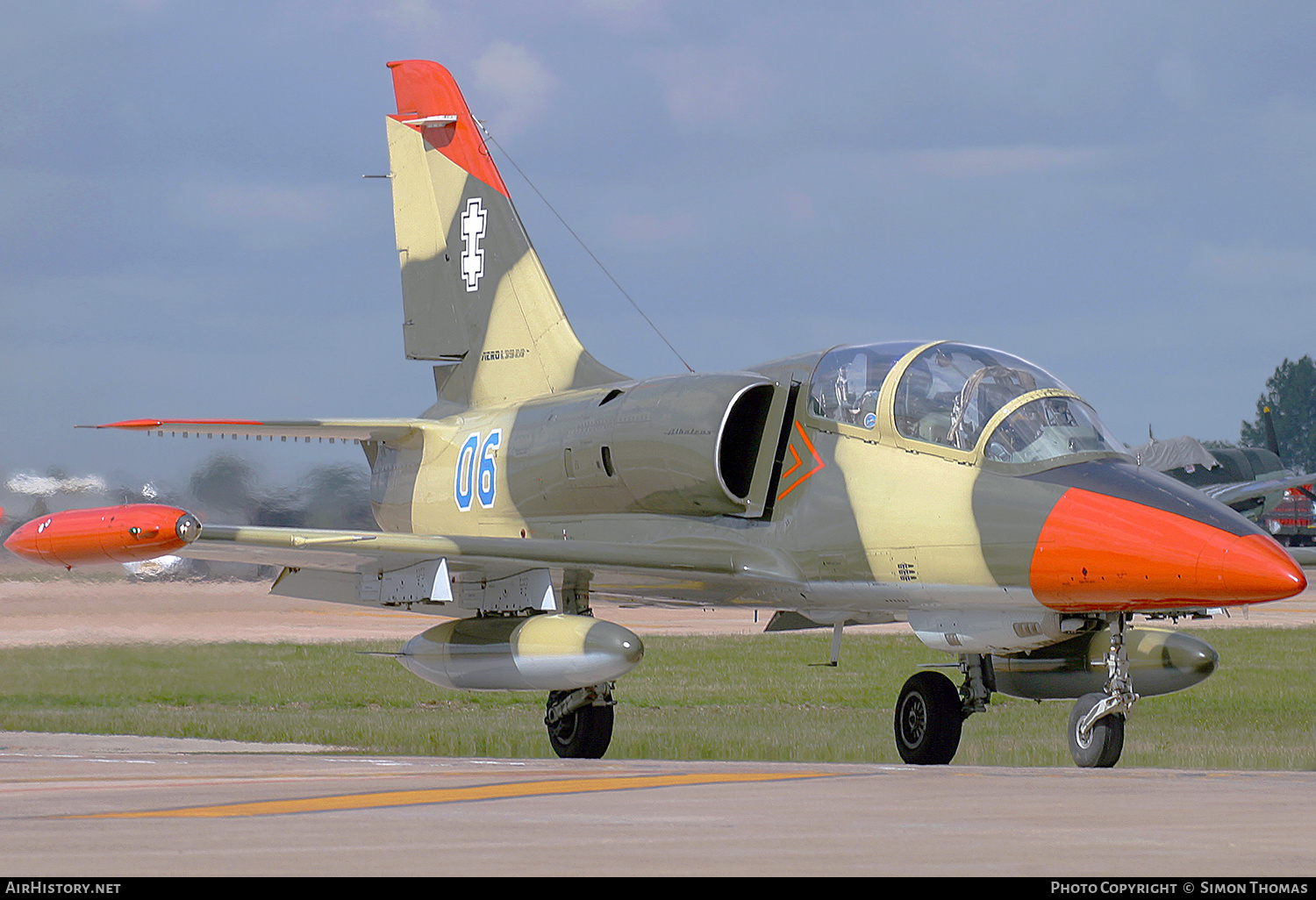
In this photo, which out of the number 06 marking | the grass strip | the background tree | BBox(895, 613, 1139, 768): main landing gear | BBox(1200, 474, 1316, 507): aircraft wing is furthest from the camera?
the background tree

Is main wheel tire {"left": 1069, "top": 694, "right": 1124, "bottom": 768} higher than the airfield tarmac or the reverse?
the reverse

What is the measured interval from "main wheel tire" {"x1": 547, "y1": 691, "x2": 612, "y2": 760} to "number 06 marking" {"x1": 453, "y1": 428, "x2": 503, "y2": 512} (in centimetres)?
210

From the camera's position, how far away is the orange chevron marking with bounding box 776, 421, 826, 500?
38.7 feet

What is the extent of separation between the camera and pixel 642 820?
586cm

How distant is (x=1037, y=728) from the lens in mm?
19172

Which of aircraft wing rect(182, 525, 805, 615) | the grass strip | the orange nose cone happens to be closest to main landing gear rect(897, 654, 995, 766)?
aircraft wing rect(182, 525, 805, 615)

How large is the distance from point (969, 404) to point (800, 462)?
159 cm

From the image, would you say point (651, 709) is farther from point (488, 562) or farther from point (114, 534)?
point (114, 534)

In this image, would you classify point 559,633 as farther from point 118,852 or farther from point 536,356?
point 118,852

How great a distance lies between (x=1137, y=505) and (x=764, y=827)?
191 inches

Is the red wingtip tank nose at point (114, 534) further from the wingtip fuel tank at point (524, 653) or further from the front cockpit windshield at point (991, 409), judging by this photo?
the front cockpit windshield at point (991, 409)

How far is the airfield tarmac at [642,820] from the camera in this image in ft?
15.5

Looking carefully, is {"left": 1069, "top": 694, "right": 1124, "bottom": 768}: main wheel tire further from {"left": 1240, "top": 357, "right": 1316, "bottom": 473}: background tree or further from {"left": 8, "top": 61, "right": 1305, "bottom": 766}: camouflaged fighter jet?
{"left": 1240, "top": 357, "right": 1316, "bottom": 473}: background tree
